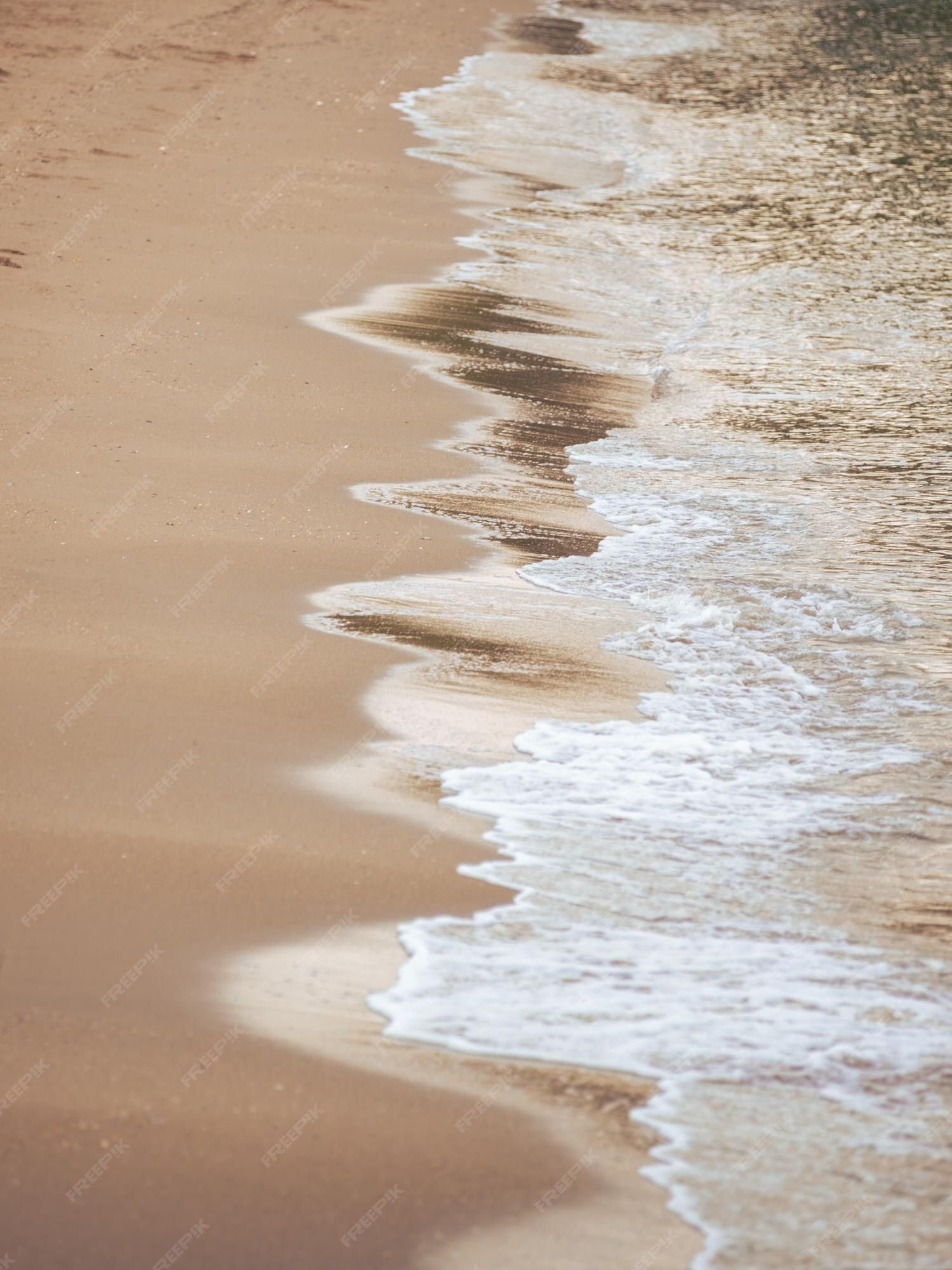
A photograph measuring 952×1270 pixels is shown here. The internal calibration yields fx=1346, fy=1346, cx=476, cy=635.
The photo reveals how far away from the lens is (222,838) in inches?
135

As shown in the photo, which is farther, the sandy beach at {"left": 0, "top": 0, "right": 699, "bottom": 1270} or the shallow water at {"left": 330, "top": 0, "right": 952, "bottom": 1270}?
the shallow water at {"left": 330, "top": 0, "right": 952, "bottom": 1270}

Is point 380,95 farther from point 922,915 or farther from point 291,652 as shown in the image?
point 922,915

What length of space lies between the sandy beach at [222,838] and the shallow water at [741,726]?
186 millimetres

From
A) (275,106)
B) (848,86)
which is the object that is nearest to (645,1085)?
(275,106)

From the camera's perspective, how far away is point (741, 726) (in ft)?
14.1

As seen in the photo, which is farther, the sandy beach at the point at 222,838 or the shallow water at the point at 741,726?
the shallow water at the point at 741,726

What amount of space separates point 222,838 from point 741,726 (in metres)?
1.75

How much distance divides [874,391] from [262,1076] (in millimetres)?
6463

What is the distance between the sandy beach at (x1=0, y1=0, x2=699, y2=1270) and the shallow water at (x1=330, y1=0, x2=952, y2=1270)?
0.19 meters

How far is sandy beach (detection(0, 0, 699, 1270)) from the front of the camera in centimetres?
252

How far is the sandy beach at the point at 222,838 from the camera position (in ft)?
8.25

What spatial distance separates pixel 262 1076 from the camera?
2.75 meters

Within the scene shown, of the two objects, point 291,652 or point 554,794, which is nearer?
point 554,794

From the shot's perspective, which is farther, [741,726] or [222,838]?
[741,726]
